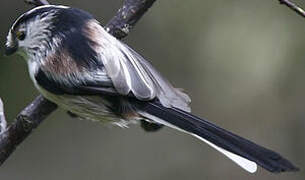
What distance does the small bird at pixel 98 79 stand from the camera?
222cm

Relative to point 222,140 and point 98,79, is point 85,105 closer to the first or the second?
point 98,79

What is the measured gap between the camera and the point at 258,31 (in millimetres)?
4938

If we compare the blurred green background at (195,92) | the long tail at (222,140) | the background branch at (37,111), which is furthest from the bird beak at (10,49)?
the blurred green background at (195,92)

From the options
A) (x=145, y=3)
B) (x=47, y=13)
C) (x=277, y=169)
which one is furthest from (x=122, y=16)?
(x=277, y=169)

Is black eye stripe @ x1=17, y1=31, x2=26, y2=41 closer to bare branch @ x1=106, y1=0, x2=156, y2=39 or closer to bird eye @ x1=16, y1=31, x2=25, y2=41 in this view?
bird eye @ x1=16, y1=31, x2=25, y2=41

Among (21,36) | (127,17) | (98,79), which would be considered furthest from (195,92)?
(98,79)

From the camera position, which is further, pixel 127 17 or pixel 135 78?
pixel 127 17

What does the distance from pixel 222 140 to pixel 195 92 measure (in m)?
2.98

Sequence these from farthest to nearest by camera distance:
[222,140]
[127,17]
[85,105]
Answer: [127,17], [85,105], [222,140]

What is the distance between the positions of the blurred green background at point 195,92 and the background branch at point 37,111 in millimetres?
2397

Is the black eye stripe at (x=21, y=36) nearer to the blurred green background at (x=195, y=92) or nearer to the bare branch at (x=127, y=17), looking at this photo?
the bare branch at (x=127, y=17)

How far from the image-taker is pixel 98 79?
2273mm

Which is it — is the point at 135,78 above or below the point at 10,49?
above

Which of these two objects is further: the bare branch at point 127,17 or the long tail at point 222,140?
the bare branch at point 127,17
